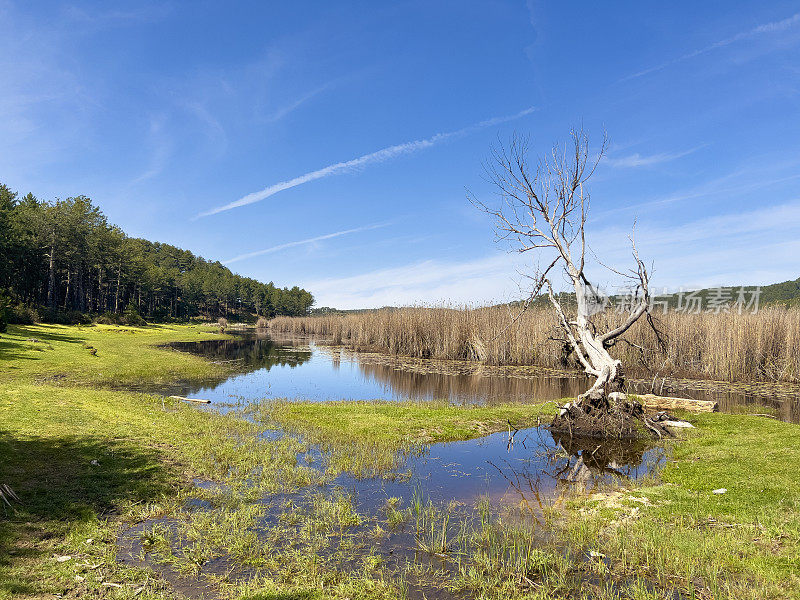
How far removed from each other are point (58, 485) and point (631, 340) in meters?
29.1

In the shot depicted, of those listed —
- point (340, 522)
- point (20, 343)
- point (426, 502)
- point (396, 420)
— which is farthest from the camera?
point (20, 343)

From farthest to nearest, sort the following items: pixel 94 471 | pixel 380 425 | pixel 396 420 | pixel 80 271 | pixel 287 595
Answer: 1. pixel 80 271
2. pixel 396 420
3. pixel 380 425
4. pixel 94 471
5. pixel 287 595

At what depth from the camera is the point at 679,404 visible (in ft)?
49.8

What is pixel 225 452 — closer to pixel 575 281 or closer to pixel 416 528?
pixel 416 528

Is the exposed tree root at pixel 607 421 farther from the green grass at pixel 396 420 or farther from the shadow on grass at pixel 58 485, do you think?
the shadow on grass at pixel 58 485

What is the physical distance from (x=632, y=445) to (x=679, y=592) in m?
7.56

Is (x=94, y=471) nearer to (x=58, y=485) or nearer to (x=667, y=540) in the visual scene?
(x=58, y=485)

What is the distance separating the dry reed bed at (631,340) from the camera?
23.4 metres

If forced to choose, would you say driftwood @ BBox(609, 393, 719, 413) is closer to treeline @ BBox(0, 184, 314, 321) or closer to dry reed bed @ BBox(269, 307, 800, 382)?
dry reed bed @ BBox(269, 307, 800, 382)

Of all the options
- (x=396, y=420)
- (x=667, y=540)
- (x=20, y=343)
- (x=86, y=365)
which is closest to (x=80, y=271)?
(x=20, y=343)

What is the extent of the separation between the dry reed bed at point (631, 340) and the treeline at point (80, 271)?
31084 millimetres

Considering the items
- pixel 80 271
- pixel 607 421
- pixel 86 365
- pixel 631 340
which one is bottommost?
pixel 86 365

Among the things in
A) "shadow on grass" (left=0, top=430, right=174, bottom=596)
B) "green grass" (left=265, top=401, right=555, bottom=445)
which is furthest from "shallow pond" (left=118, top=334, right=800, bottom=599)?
"shadow on grass" (left=0, top=430, right=174, bottom=596)

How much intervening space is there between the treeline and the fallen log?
40708 mm
